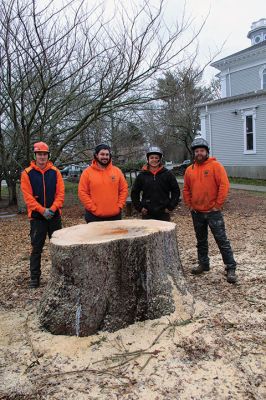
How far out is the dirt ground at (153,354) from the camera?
9.00 feet

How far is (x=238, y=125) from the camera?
20.4 metres

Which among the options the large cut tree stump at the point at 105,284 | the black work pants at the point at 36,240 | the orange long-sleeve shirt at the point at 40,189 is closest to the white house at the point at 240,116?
the orange long-sleeve shirt at the point at 40,189

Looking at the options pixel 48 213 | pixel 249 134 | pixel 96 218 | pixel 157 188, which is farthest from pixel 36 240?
pixel 249 134

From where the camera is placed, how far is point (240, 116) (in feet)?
66.5

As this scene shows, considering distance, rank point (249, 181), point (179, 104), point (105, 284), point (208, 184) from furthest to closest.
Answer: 1. point (179, 104)
2. point (249, 181)
3. point (208, 184)
4. point (105, 284)

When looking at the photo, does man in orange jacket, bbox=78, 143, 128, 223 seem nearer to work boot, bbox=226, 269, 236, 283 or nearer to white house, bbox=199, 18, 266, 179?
work boot, bbox=226, 269, 236, 283

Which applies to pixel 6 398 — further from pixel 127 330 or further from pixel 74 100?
pixel 74 100

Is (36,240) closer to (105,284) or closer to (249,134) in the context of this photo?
(105,284)

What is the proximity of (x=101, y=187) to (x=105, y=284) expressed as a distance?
1495 mm

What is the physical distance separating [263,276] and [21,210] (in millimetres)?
8886

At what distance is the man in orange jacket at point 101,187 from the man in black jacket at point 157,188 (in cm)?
39

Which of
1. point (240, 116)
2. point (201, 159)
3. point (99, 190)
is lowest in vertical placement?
point (99, 190)

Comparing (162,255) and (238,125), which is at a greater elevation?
(238,125)

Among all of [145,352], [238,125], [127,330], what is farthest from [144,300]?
[238,125]
